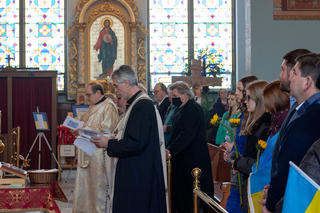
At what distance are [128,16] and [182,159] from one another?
25.7 feet

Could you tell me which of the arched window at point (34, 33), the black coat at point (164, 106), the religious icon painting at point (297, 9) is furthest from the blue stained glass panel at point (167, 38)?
the black coat at point (164, 106)

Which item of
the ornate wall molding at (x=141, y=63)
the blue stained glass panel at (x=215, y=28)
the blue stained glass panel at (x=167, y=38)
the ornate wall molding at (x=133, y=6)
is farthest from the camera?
the blue stained glass panel at (x=215, y=28)

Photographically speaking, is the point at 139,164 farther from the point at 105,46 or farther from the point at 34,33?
the point at 34,33

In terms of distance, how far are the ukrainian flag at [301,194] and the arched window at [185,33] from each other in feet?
35.7

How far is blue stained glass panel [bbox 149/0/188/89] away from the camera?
12.1 meters

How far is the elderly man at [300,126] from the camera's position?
161 centimetres

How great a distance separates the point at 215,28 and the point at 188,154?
351 inches

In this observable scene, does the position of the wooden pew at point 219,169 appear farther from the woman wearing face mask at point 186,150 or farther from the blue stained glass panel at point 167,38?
the blue stained glass panel at point 167,38

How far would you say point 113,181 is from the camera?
9.47ft

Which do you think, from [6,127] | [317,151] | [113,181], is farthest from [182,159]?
[6,127]

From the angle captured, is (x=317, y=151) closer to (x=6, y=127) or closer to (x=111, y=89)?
(x=6, y=127)

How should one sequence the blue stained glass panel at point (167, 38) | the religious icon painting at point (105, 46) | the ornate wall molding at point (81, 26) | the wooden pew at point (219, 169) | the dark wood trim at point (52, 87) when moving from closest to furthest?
the wooden pew at point (219, 169) < the dark wood trim at point (52, 87) < the ornate wall molding at point (81, 26) < the religious icon painting at point (105, 46) < the blue stained glass panel at point (167, 38)

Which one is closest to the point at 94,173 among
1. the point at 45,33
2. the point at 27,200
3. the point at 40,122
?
the point at 27,200

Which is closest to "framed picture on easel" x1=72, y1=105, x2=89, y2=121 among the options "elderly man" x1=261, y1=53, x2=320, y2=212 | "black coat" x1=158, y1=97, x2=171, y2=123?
"black coat" x1=158, y1=97, x2=171, y2=123
